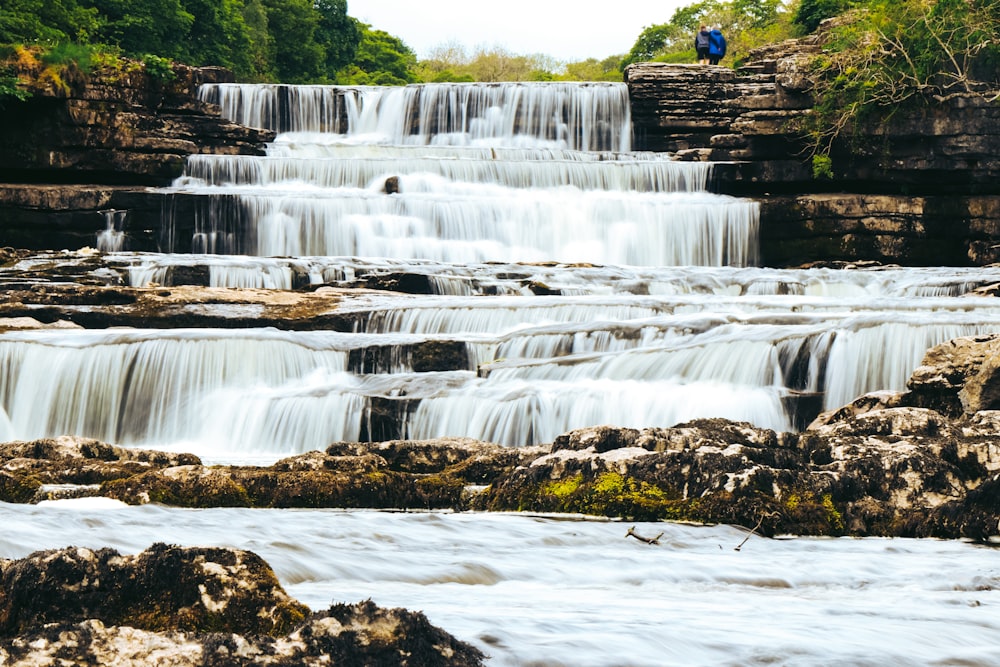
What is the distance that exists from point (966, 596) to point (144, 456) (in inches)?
235

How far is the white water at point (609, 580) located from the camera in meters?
4.50

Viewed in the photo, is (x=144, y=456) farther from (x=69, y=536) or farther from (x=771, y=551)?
(x=771, y=551)

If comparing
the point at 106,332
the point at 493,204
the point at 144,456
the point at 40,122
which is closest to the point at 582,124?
the point at 493,204

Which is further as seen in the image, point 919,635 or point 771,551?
point 771,551

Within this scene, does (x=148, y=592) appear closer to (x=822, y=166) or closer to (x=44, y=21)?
(x=822, y=166)

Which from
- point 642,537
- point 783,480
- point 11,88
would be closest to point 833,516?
point 783,480

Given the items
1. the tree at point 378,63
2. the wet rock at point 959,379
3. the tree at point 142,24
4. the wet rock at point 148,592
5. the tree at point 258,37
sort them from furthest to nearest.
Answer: the tree at point 378,63
the tree at point 258,37
the tree at point 142,24
the wet rock at point 959,379
the wet rock at point 148,592

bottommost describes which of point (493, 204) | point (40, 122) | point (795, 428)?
point (795, 428)

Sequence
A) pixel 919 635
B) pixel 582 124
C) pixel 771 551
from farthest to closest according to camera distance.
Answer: pixel 582 124 < pixel 771 551 < pixel 919 635

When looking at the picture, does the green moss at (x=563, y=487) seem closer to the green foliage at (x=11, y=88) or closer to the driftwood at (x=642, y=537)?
the driftwood at (x=642, y=537)

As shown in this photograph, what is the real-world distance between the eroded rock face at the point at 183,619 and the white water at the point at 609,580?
723 mm

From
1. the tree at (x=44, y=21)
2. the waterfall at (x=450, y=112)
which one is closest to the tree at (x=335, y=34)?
the tree at (x=44, y=21)

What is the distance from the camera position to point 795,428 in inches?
451

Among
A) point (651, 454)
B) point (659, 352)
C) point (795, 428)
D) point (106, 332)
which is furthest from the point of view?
point (106, 332)
